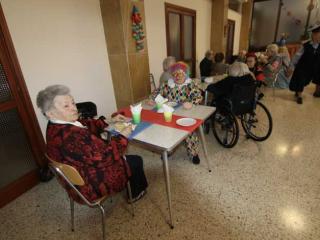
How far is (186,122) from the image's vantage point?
146 cm

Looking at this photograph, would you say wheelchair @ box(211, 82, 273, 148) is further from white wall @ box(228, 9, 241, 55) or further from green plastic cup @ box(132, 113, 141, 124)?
white wall @ box(228, 9, 241, 55)

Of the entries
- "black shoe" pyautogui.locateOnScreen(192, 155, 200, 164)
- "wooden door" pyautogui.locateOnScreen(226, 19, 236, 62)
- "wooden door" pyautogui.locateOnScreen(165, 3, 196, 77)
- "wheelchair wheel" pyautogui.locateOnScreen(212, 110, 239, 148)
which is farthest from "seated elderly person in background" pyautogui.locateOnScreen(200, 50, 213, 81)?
"wooden door" pyautogui.locateOnScreen(226, 19, 236, 62)

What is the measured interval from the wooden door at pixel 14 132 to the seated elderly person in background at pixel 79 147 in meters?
0.98

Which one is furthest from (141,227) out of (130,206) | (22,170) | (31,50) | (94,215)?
(31,50)

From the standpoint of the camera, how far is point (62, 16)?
2.14 m

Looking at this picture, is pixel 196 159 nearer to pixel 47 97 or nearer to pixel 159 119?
pixel 159 119

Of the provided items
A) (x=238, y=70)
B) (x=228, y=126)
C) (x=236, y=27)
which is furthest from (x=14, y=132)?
(x=236, y=27)

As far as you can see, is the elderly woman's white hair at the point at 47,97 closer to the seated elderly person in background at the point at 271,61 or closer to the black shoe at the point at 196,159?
the black shoe at the point at 196,159

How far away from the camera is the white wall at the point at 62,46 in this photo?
71.7 inches

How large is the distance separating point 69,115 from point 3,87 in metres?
1.11

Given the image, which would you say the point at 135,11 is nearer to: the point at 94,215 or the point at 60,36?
the point at 60,36

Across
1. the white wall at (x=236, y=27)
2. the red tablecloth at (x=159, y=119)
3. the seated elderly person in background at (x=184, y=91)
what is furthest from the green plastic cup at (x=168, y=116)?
the white wall at (x=236, y=27)

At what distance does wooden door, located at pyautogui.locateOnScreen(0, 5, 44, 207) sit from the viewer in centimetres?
166

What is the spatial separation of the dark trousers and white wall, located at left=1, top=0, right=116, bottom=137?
1.25 metres
